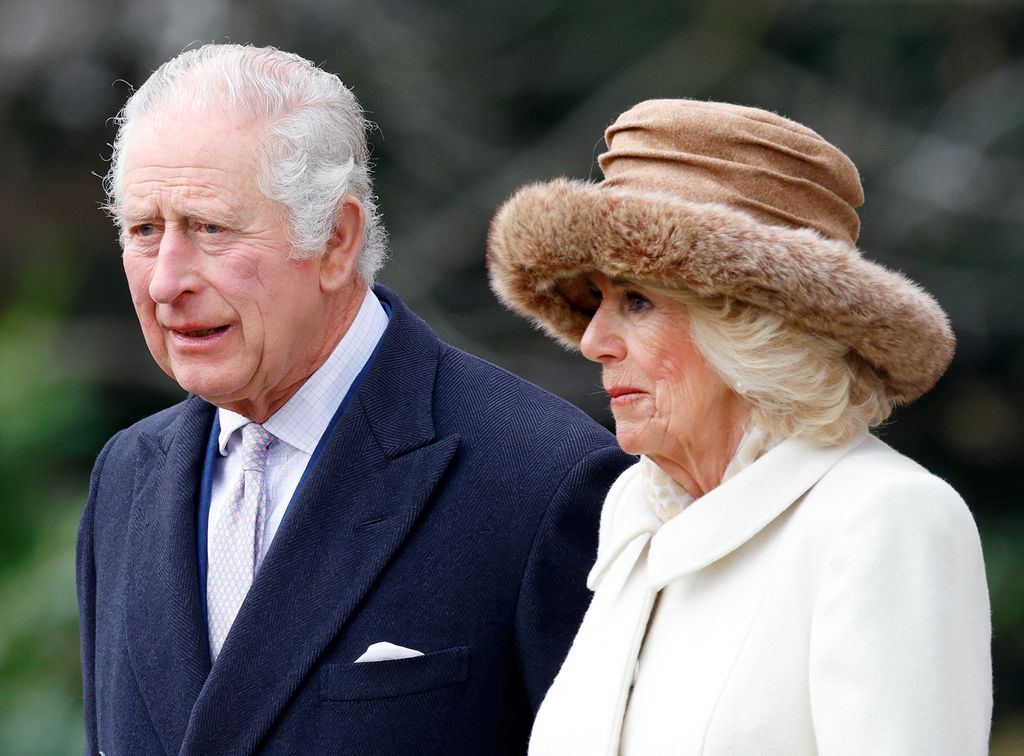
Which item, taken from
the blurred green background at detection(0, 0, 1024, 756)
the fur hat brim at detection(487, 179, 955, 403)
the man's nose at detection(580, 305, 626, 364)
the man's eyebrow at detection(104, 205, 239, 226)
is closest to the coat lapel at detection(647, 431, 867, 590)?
the fur hat brim at detection(487, 179, 955, 403)

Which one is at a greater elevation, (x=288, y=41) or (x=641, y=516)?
(x=288, y=41)

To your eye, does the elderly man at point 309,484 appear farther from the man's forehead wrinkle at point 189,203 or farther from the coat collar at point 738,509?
the coat collar at point 738,509

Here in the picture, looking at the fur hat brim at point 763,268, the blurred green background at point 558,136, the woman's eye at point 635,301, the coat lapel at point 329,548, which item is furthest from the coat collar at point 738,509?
the blurred green background at point 558,136

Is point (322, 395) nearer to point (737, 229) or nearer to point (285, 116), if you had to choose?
point (285, 116)

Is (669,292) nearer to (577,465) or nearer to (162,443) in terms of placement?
(577,465)

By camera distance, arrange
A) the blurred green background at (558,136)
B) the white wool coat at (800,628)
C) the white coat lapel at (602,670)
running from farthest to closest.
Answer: the blurred green background at (558,136)
the white coat lapel at (602,670)
the white wool coat at (800,628)

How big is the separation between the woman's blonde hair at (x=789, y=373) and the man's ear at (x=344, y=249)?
2.78 ft

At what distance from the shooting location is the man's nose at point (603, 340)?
2.24 meters

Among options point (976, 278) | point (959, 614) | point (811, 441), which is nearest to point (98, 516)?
point (811, 441)

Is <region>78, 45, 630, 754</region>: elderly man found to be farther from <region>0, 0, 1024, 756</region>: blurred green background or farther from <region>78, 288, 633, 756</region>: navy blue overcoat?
<region>0, 0, 1024, 756</region>: blurred green background

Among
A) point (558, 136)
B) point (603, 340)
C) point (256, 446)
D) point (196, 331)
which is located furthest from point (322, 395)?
point (558, 136)

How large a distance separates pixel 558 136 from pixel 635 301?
4.59 metres

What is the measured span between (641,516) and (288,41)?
4.71 meters

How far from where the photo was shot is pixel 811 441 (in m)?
2.08
